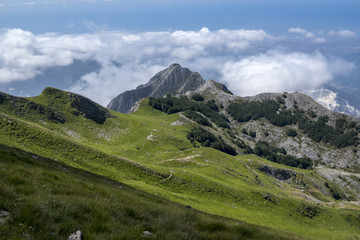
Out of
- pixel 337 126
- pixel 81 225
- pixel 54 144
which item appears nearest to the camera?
pixel 81 225

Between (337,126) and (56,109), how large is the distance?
7391 inches

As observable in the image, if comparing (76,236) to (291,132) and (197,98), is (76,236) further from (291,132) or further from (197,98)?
(291,132)

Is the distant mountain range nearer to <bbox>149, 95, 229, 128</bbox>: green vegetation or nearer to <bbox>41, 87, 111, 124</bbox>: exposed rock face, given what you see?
<bbox>41, 87, 111, 124</bbox>: exposed rock face

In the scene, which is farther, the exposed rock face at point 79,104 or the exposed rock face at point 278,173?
the exposed rock face at point 278,173

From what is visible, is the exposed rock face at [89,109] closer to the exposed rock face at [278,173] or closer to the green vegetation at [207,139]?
the green vegetation at [207,139]

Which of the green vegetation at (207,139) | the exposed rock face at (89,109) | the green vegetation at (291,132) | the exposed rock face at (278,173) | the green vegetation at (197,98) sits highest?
the green vegetation at (197,98)

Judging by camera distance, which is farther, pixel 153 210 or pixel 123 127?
pixel 123 127

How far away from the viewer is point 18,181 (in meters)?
10.3

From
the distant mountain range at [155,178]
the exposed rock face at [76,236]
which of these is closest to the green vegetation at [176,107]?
the distant mountain range at [155,178]

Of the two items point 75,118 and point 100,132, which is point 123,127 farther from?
point 75,118

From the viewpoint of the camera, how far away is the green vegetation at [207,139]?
104438mm

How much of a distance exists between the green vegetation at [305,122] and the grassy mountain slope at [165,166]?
3685 inches

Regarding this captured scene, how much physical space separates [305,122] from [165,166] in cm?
15689

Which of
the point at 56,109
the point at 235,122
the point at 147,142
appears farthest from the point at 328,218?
the point at 235,122
